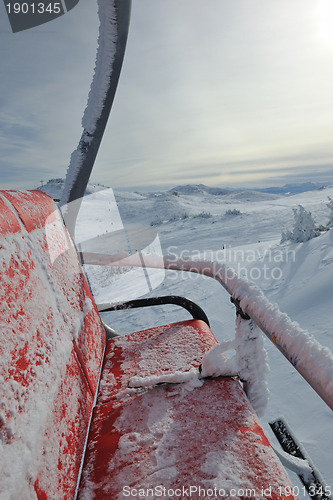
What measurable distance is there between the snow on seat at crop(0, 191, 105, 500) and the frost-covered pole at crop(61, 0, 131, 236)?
55cm

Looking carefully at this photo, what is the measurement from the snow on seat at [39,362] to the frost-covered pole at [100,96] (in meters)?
0.55

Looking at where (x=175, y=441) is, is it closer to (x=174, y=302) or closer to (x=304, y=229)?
(x=174, y=302)

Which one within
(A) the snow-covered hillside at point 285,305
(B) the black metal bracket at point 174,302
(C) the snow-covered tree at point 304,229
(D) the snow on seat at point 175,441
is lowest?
(A) the snow-covered hillside at point 285,305

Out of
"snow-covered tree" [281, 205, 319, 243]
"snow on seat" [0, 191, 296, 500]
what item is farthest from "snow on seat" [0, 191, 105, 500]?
"snow-covered tree" [281, 205, 319, 243]

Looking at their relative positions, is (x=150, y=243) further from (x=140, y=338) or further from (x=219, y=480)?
(x=219, y=480)

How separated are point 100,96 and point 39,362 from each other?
136cm

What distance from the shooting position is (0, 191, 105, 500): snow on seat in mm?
511

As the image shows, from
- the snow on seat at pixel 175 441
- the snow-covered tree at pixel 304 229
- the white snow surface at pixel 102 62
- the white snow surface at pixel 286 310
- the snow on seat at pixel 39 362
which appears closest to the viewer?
the snow on seat at pixel 39 362

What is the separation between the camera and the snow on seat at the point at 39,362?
1.68 ft

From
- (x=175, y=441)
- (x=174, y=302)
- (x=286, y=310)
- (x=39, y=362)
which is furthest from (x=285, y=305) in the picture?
(x=39, y=362)

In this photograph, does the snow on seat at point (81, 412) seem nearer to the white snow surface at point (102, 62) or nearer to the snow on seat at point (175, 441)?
the snow on seat at point (175, 441)

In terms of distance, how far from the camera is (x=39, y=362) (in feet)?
2.17

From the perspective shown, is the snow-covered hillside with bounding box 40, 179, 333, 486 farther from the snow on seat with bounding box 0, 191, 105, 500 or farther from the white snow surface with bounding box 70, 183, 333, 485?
the snow on seat with bounding box 0, 191, 105, 500

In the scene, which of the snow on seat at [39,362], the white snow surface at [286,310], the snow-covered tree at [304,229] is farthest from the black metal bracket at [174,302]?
the snow-covered tree at [304,229]
